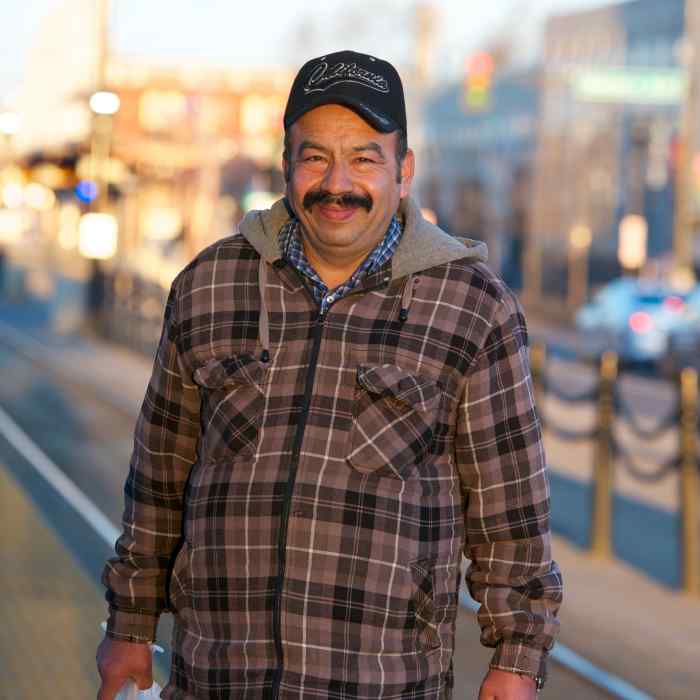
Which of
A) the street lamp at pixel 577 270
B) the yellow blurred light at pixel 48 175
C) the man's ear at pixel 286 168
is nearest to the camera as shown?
the man's ear at pixel 286 168

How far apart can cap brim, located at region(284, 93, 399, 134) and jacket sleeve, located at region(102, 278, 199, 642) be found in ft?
1.45

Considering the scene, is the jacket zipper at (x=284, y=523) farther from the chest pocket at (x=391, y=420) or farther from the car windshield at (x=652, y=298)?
the car windshield at (x=652, y=298)

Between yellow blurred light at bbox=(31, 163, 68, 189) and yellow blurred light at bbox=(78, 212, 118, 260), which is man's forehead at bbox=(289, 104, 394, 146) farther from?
yellow blurred light at bbox=(31, 163, 68, 189)

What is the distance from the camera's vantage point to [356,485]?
125 inches

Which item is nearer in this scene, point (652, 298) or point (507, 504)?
point (507, 504)

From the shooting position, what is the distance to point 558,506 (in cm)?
1408

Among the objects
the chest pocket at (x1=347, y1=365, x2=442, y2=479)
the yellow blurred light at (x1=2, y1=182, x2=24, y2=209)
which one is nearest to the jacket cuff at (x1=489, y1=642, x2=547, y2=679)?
the chest pocket at (x1=347, y1=365, x2=442, y2=479)

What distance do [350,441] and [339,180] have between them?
1.56ft

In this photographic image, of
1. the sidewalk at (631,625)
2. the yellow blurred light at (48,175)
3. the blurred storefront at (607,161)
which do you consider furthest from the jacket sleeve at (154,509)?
the blurred storefront at (607,161)

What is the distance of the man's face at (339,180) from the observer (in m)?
3.30

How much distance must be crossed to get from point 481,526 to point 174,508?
60 centimetres

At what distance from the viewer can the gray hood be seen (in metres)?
3.31

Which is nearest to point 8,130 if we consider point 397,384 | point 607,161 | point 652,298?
point 652,298

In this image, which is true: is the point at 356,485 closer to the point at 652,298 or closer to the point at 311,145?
the point at 311,145
